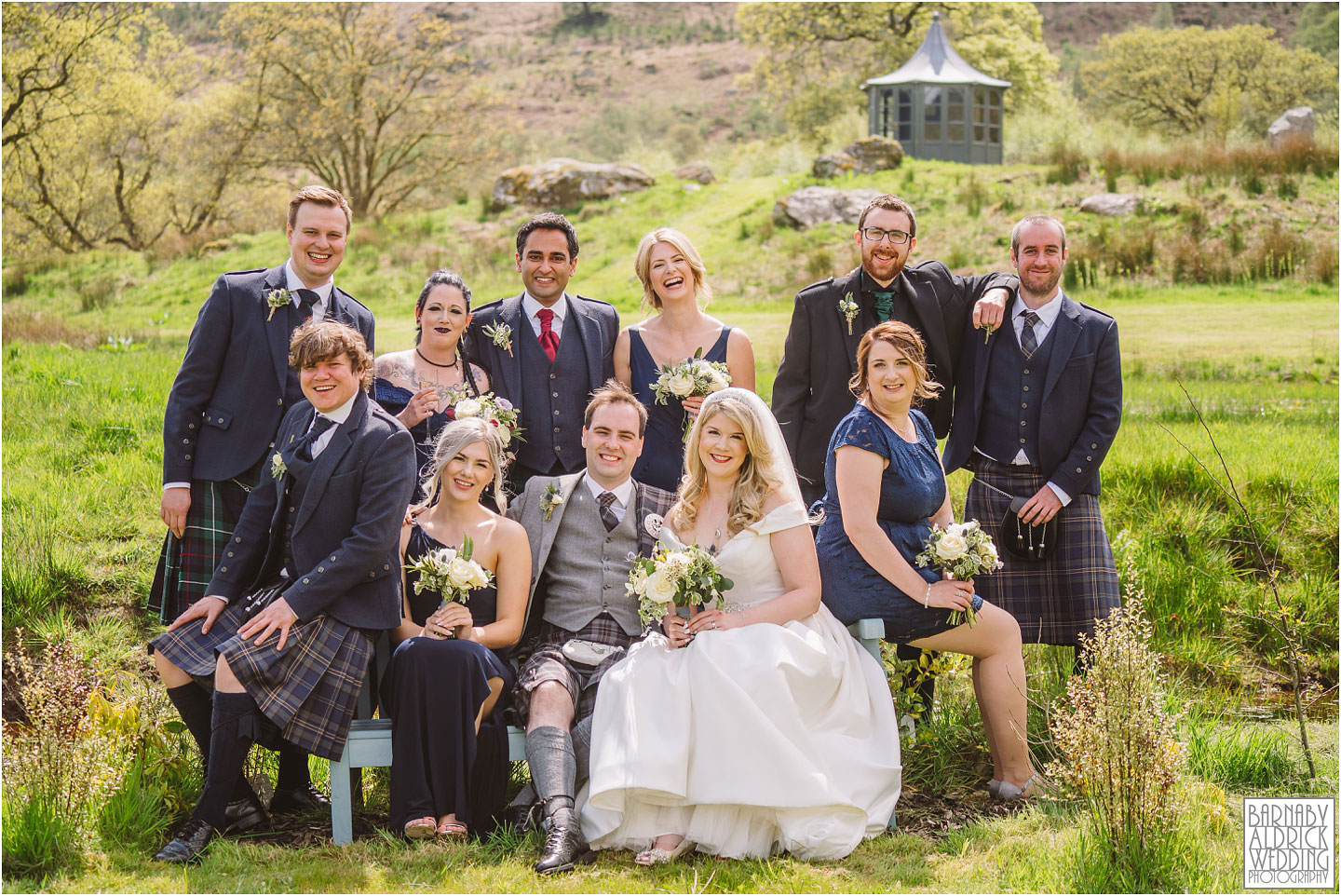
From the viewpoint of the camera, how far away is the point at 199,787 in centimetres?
453

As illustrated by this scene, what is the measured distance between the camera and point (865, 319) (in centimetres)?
541

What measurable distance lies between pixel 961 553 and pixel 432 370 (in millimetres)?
2475

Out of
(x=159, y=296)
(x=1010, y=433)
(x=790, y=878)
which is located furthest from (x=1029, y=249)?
(x=159, y=296)

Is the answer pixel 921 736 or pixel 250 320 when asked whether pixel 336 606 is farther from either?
pixel 921 736

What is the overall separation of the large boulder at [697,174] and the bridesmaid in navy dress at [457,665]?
1807cm

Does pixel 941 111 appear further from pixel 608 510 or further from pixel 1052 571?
pixel 608 510

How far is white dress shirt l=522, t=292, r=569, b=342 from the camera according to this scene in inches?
212

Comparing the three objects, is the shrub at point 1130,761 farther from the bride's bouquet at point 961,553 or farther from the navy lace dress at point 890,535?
the navy lace dress at point 890,535

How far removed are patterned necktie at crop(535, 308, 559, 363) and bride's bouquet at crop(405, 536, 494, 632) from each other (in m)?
1.28

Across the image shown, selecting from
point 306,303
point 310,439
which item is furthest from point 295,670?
point 306,303

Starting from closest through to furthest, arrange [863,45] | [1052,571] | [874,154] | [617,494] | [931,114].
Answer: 1. [617,494]
2. [1052,571]
3. [874,154]
4. [931,114]
5. [863,45]

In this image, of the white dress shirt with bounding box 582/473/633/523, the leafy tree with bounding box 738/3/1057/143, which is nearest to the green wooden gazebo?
the leafy tree with bounding box 738/3/1057/143

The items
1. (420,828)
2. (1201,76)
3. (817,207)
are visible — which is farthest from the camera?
(1201,76)

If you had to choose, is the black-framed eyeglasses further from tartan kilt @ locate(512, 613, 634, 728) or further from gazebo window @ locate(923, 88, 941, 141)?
gazebo window @ locate(923, 88, 941, 141)
